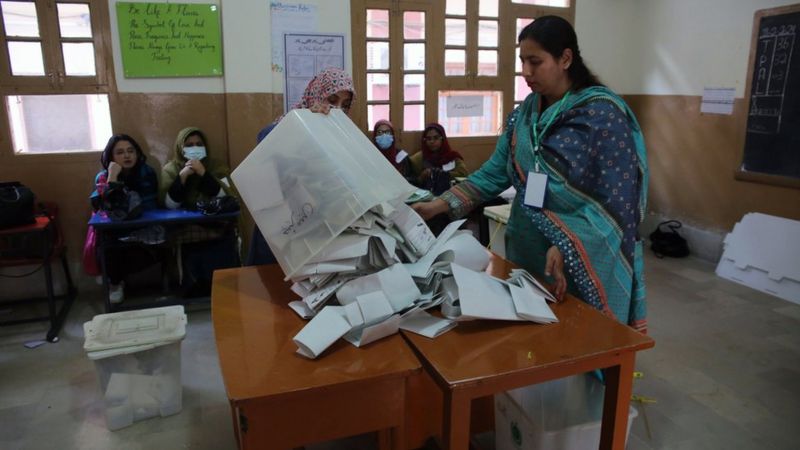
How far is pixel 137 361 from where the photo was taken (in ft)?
6.98

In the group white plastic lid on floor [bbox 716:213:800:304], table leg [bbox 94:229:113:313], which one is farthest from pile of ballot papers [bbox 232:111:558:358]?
white plastic lid on floor [bbox 716:213:800:304]

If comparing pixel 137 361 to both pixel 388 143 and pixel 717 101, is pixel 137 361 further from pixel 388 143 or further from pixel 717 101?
pixel 717 101

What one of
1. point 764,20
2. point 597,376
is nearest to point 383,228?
point 597,376

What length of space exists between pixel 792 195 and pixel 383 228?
343 centimetres

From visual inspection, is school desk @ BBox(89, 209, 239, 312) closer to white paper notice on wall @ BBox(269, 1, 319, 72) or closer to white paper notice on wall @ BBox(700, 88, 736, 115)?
white paper notice on wall @ BBox(269, 1, 319, 72)

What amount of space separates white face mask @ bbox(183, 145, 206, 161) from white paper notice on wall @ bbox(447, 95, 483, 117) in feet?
6.30

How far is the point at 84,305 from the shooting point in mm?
3424

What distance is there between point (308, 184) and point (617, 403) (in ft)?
2.91

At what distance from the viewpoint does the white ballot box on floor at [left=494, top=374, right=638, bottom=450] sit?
1540 millimetres

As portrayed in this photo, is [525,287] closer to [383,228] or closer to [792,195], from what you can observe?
[383,228]

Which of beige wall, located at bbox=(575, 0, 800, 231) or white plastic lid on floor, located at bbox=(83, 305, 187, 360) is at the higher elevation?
beige wall, located at bbox=(575, 0, 800, 231)

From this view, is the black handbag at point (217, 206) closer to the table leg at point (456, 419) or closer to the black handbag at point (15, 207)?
the black handbag at point (15, 207)

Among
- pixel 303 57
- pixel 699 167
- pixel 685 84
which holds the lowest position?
pixel 699 167

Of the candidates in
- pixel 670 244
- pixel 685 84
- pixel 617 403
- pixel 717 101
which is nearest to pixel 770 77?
pixel 717 101
